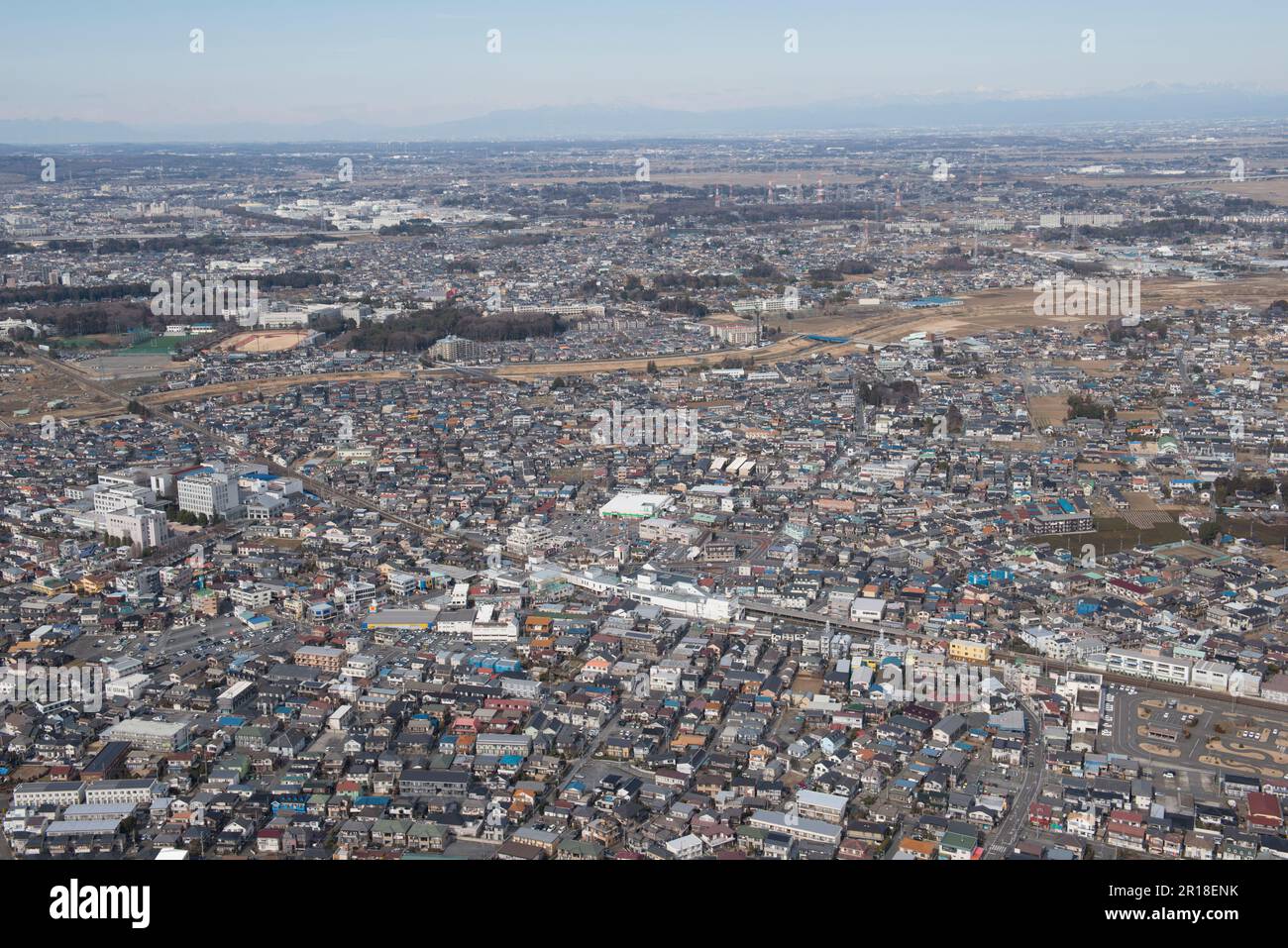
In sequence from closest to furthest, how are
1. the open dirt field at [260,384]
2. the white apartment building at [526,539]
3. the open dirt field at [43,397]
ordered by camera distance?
the white apartment building at [526,539], the open dirt field at [43,397], the open dirt field at [260,384]

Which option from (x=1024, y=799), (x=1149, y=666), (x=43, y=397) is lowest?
(x=1024, y=799)

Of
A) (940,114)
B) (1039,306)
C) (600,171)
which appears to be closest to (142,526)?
(1039,306)

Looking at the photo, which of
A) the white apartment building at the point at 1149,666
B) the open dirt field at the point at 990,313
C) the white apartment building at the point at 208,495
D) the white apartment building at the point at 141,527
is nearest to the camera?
the white apartment building at the point at 1149,666

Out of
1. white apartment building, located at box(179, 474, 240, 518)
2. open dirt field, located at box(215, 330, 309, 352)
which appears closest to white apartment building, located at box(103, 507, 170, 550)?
white apartment building, located at box(179, 474, 240, 518)

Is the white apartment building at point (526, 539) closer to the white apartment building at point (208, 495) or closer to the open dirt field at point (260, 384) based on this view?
the white apartment building at point (208, 495)

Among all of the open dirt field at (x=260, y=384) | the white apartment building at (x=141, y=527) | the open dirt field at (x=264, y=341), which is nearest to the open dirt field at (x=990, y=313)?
the open dirt field at (x=260, y=384)

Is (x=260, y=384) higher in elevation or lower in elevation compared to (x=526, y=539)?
higher

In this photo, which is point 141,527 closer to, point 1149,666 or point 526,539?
point 526,539

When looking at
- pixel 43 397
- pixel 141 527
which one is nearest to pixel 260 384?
pixel 43 397

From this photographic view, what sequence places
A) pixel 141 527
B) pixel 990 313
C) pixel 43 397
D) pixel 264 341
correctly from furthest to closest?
pixel 990 313, pixel 264 341, pixel 43 397, pixel 141 527

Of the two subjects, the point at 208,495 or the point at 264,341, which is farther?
the point at 264,341

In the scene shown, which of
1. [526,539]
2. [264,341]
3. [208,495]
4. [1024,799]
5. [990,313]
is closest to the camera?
[1024,799]

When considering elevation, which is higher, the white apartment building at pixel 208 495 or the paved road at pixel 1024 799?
the white apartment building at pixel 208 495
